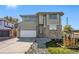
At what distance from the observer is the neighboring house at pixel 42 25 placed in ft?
23.6

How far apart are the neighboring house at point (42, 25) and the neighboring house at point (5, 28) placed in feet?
0.65

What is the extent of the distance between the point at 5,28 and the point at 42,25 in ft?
2.36

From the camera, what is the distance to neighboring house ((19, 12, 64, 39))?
7195 mm

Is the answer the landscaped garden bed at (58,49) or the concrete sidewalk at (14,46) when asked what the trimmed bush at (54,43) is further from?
the concrete sidewalk at (14,46)

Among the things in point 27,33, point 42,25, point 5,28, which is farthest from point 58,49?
point 5,28

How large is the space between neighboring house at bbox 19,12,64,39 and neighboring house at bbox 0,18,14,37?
0.65 ft

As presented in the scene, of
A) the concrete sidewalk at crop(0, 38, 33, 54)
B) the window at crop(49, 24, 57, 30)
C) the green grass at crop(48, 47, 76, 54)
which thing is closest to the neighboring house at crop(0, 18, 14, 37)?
the concrete sidewalk at crop(0, 38, 33, 54)

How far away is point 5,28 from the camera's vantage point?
715 centimetres

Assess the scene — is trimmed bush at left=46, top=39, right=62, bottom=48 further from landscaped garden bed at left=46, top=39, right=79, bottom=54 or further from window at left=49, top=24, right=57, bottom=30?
window at left=49, top=24, right=57, bottom=30

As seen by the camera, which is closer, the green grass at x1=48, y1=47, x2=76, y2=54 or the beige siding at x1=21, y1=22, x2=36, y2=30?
the green grass at x1=48, y1=47, x2=76, y2=54

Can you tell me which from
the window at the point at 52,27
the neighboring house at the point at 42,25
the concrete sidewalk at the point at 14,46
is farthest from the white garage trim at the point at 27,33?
the window at the point at 52,27

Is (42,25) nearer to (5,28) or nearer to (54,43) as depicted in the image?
(54,43)
